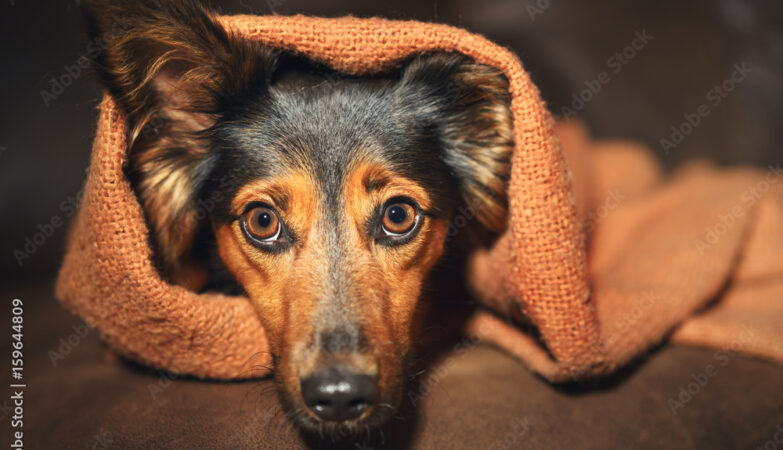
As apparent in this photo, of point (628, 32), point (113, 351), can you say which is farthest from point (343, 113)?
point (628, 32)

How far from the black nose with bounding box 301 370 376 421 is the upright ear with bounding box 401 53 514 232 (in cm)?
87

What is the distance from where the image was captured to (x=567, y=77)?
3559 millimetres

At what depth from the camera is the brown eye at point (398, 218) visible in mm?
1790

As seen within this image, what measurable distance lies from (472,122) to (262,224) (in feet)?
2.93

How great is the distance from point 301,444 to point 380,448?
23 cm

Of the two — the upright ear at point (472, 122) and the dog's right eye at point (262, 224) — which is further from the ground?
the upright ear at point (472, 122)

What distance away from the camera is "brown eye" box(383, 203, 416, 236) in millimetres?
1790

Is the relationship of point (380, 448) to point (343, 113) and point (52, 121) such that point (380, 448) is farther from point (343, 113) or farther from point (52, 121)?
point (52, 121)
